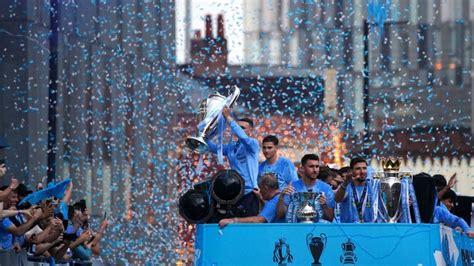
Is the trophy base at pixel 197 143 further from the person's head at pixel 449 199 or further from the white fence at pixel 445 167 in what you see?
the white fence at pixel 445 167

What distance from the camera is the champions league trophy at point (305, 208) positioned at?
1151 centimetres

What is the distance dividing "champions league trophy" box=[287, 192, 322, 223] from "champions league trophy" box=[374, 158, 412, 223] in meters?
0.47

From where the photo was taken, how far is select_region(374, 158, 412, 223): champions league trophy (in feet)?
37.5

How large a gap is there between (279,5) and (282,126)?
2.90 m

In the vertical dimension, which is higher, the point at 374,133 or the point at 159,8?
the point at 159,8

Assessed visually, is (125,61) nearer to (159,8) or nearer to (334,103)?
(159,8)

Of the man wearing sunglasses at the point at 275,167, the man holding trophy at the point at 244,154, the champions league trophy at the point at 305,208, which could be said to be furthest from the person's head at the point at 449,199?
the champions league trophy at the point at 305,208

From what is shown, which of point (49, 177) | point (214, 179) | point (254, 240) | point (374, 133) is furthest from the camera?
point (374, 133)

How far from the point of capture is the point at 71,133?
2786 cm

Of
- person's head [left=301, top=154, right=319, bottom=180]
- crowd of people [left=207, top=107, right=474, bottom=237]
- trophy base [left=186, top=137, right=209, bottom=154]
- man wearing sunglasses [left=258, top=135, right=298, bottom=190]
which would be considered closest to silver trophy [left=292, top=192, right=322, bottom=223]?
crowd of people [left=207, top=107, right=474, bottom=237]

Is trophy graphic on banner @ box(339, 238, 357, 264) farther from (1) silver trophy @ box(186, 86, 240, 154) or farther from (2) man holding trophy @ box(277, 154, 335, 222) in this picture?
(1) silver trophy @ box(186, 86, 240, 154)

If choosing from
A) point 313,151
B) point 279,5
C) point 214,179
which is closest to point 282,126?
point 313,151

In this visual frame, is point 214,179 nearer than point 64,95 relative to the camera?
Yes

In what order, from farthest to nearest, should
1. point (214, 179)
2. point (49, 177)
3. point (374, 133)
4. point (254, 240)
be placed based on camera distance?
point (374, 133) < point (49, 177) < point (214, 179) < point (254, 240)
